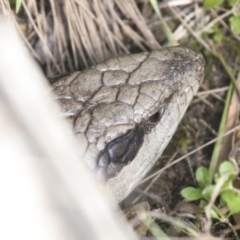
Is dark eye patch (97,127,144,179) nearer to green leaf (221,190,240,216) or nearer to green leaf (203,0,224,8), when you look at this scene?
green leaf (221,190,240,216)

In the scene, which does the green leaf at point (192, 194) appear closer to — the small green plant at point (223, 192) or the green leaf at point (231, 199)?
the small green plant at point (223, 192)

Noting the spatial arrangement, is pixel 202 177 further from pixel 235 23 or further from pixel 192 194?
pixel 235 23

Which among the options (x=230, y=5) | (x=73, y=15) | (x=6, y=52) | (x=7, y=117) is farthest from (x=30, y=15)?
(x=7, y=117)

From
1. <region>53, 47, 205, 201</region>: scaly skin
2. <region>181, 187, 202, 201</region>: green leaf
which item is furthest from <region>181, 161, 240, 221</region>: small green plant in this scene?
<region>53, 47, 205, 201</region>: scaly skin

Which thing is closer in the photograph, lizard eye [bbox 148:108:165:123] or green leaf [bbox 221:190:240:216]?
green leaf [bbox 221:190:240:216]

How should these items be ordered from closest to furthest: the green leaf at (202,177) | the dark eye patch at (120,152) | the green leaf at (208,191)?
the green leaf at (208,191), the dark eye patch at (120,152), the green leaf at (202,177)

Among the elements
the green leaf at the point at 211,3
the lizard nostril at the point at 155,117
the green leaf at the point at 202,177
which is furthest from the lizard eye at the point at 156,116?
the green leaf at the point at 211,3

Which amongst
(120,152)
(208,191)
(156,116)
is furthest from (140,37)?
(208,191)

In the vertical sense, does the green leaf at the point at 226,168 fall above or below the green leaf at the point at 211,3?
below
